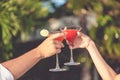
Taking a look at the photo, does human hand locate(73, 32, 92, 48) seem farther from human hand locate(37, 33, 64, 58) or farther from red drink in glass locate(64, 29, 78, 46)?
human hand locate(37, 33, 64, 58)

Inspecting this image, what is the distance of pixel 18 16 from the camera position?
14.5 ft

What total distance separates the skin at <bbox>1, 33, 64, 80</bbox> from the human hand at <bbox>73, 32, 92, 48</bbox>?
0.70ft

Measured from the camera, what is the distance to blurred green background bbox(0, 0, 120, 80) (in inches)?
171

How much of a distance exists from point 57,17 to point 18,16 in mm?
1002

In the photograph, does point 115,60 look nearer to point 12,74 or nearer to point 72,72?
point 72,72

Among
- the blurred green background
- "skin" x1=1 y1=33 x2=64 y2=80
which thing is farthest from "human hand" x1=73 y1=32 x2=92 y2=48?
the blurred green background

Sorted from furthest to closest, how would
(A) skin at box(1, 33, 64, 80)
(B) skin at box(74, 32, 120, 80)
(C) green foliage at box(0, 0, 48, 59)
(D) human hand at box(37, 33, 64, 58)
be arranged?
(C) green foliage at box(0, 0, 48, 59) → (B) skin at box(74, 32, 120, 80) → (D) human hand at box(37, 33, 64, 58) → (A) skin at box(1, 33, 64, 80)

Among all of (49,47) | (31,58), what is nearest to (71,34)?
(49,47)

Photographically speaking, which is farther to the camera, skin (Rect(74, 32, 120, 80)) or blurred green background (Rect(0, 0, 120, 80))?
blurred green background (Rect(0, 0, 120, 80))

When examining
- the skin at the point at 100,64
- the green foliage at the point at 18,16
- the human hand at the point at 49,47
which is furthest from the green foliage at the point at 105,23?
the human hand at the point at 49,47

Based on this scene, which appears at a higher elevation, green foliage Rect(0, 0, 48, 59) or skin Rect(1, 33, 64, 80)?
skin Rect(1, 33, 64, 80)

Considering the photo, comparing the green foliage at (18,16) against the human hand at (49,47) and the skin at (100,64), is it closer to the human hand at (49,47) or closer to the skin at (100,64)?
the skin at (100,64)

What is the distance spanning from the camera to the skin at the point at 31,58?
2.48 metres

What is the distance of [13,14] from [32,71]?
219 centimetres
